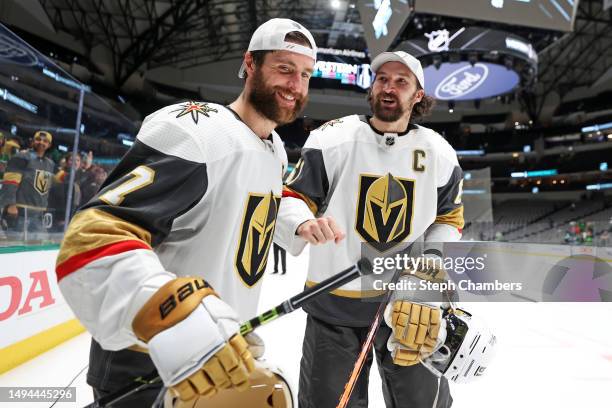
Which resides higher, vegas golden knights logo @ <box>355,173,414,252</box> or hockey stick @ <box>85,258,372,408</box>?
vegas golden knights logo @ <box>355,173,414,252</box>

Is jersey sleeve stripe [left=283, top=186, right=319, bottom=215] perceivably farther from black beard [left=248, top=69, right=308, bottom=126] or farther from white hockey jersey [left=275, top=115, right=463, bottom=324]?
black beard [left=248, top=69, right=308, bottom=126]

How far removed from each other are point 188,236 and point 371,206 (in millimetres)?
799

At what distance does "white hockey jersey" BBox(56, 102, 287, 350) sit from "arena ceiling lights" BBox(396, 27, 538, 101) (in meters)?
7.19

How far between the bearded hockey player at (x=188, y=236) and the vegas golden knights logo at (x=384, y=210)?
0.44m

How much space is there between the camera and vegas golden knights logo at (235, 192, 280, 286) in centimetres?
107

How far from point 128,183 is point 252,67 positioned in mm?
535

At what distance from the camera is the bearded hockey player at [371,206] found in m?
1.54

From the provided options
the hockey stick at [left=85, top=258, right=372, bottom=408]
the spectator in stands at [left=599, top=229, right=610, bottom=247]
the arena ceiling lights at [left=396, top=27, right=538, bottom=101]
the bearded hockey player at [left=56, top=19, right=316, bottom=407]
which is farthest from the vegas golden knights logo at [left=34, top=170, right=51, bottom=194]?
the spectator in stands at [left=599, top=229, right=610, bottom=247]

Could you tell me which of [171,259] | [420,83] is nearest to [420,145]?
[420,83]

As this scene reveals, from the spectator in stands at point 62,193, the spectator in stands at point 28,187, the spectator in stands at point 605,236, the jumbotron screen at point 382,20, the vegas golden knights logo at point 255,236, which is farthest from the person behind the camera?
the spectator in stands at point 605,236

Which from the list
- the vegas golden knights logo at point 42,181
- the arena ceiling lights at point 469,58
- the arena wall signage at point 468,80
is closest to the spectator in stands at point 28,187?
the vegas golden knights logo at point 42,181

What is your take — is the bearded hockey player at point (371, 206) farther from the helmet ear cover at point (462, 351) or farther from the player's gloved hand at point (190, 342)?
the player's gloved hand at point (190, 342)

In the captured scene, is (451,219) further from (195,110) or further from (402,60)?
(195,110)

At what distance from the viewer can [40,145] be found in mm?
3518
